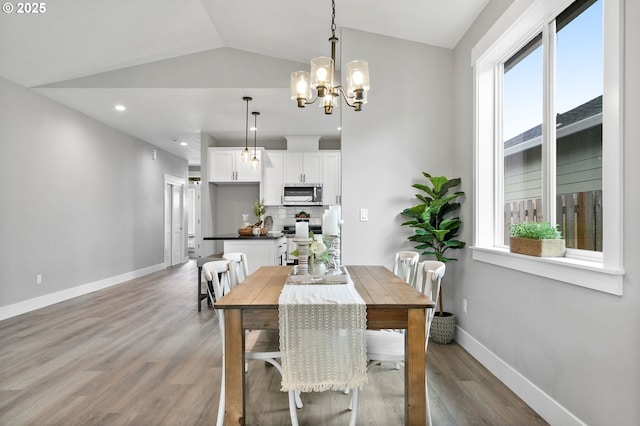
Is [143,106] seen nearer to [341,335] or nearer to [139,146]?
[139,146]

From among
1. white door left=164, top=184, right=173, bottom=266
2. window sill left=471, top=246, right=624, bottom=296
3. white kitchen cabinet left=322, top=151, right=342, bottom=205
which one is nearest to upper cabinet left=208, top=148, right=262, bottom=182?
white kitchen cabinet left=322, top=151, right=342, bottom=205

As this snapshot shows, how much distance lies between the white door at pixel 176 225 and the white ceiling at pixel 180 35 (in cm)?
391

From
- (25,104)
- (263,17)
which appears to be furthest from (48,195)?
(263,17)

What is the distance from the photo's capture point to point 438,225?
3496 millimetres

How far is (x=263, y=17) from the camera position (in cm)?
385

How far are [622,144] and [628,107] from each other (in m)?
0.16

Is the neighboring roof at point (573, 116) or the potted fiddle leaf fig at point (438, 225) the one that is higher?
the neighboring roof at point (573, 116)

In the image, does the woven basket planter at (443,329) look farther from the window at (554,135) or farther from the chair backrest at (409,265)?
the chair backrest at (409,265)

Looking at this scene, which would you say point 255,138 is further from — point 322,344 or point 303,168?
point 322,344

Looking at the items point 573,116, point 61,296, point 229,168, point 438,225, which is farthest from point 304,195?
point 573,116

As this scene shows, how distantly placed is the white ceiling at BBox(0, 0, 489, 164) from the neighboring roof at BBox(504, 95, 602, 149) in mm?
1137

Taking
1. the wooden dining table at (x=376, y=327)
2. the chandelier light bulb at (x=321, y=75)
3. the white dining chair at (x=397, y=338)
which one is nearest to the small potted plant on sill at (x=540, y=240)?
the white dining chair at (x=397, y=338)

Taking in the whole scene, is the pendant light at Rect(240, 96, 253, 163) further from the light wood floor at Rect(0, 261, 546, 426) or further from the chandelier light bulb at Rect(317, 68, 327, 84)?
the chandelier light bulb at Rect(317, 68, 327, 84)

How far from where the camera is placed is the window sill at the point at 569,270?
167cm
